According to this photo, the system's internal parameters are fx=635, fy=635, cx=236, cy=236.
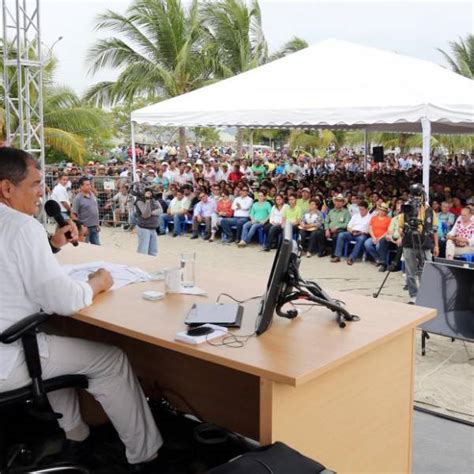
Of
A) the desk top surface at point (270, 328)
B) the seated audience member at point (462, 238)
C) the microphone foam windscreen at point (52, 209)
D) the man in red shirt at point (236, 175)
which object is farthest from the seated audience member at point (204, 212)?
the desk top surface at point (270, 328)

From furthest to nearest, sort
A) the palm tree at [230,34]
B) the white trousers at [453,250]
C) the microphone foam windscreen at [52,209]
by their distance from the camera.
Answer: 1. the palm tree at [230,34]
2. the white trousers at [453,250]
3. the microphone foam windscreen at [52,209]

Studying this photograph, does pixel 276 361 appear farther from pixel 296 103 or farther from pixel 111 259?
pixel 296 103

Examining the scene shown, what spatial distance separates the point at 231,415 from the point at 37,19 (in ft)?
23.5

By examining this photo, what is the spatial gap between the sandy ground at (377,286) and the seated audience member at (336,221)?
1.18 ft

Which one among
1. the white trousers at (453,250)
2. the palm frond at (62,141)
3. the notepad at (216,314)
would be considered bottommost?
the white trousers at (453,250)

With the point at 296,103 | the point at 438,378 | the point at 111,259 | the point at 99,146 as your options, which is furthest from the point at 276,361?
the point at 99,146

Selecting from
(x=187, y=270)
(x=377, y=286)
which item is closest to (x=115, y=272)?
(x=187, y=270)

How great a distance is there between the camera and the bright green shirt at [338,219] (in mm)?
9742

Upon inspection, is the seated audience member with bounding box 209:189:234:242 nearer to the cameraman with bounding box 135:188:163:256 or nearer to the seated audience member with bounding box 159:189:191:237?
the seated audience member with bounding box 159:189:191:237

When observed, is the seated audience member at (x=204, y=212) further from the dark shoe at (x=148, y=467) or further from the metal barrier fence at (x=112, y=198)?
the dark shoe at (x=148, y=467)

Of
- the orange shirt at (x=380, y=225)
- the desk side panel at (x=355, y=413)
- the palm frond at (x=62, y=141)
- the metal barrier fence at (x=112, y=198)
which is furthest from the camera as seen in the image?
the palm frond at (x=62, y=141)

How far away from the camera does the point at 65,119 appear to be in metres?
17.1

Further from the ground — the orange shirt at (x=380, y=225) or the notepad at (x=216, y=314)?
the notepad at (x=216, y=314)

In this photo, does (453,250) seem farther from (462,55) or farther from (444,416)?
(462,55)
